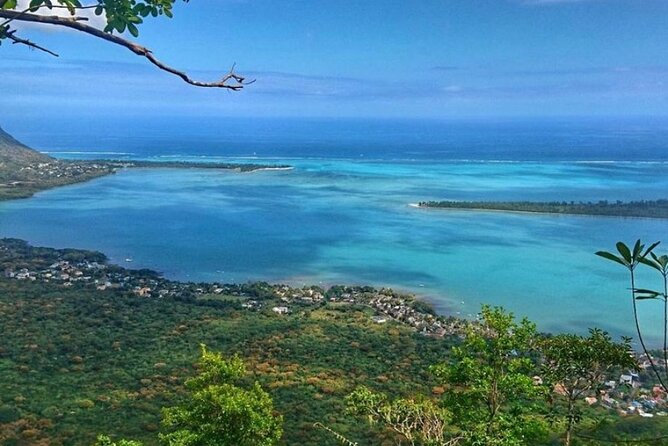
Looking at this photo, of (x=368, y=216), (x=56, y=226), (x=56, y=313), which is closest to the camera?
(x=56, y=313)

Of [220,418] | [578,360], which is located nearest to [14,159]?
[220,418]

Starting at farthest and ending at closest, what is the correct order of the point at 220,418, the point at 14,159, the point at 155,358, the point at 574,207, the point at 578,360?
the point at 14,159
the point at 574,207
the point at 155,358
the point at 220,418
the point at 578,360

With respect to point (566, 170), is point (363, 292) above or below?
below

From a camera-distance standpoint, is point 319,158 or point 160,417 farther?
point 319,158

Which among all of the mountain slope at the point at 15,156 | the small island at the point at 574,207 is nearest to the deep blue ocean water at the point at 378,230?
the small island at the point at 574,207

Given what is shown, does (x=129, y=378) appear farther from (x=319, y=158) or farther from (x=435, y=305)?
(x=319, y=158)

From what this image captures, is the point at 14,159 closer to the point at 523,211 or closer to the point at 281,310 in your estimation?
the point at 281,310

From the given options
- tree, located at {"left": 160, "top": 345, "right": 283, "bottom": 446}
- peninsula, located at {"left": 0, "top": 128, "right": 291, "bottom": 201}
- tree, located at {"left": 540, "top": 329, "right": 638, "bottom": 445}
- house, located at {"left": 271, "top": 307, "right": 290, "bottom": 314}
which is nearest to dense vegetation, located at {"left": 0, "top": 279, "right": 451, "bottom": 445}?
house, located at {"left": 271, "top": 307, "right": 290, "bottom": 314}

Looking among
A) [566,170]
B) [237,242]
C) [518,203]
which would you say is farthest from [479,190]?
[237,242]
